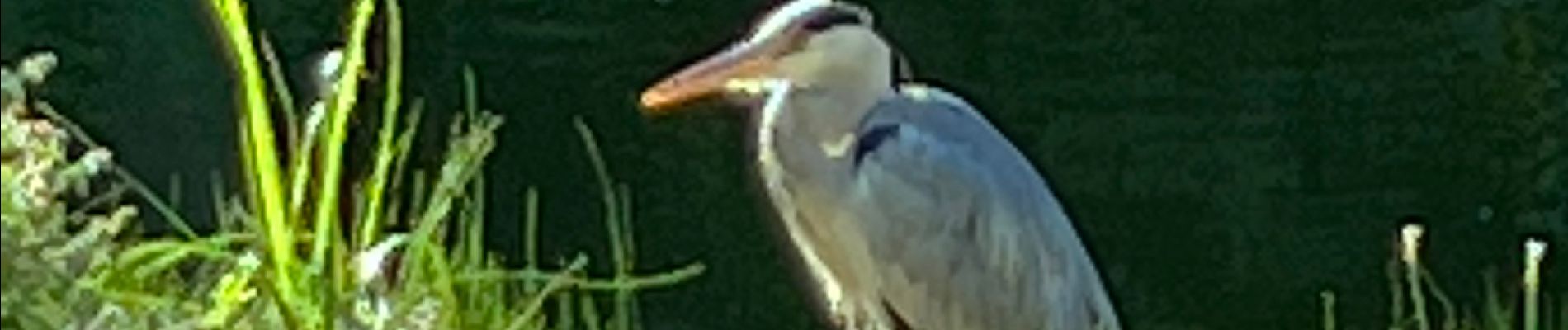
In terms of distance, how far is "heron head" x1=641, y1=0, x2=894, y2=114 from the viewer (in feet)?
7.65

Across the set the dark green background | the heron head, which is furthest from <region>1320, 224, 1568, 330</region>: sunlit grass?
the heron head

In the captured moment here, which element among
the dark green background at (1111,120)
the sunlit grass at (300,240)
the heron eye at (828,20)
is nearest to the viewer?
the sunlit grass at (300,240)

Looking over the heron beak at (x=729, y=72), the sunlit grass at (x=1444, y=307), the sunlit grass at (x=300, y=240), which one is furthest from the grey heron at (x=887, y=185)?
the sunlit grass at (x=1444, y=307)

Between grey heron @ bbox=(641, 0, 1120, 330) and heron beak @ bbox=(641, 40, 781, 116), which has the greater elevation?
heron beak @ bbox=(641, 40, 781, 116)

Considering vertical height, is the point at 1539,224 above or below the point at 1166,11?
below

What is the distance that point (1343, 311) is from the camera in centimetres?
320

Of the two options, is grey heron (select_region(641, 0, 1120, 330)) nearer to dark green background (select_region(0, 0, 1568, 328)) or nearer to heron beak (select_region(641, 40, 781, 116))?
heron beak (select_region(641, 40, 781, 116))

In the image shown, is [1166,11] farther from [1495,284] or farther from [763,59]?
[763,59]

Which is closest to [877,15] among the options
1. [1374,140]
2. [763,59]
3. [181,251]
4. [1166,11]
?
[1166,11]

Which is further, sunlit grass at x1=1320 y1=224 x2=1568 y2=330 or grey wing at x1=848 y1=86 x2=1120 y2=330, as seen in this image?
sunlit grass at x1=1320 y1=224 x2=1568 y2=330

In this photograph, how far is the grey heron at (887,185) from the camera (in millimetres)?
2357

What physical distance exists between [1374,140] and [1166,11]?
0.24 meters

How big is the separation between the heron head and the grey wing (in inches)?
1.4

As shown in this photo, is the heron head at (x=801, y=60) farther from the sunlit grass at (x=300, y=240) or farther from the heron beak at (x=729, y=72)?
the sunlit grass at (x=300, y=240)
